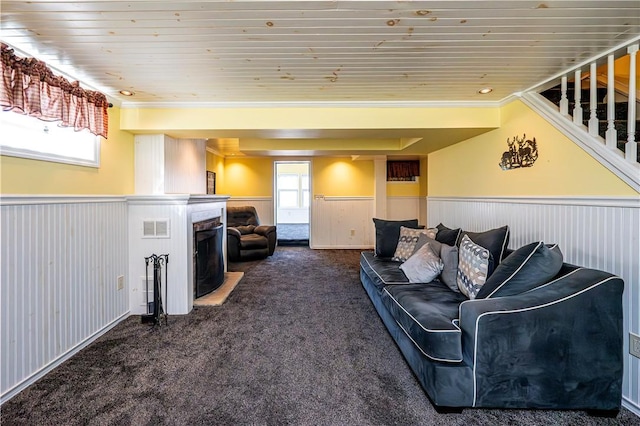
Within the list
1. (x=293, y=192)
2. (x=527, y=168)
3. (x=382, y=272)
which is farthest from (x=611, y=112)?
(x=293, y=192)

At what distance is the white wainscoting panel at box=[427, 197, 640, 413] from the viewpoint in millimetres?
1697

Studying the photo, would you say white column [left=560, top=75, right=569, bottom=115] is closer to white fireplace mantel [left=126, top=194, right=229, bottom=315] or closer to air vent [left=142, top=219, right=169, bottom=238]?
white fireplace mantel [left=126, top=194, right=229, bottom=315]

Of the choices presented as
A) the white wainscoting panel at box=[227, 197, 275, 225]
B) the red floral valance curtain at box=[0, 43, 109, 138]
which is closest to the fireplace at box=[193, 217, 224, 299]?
the red floral valance curtain at box=[0, 43, 109, 138]

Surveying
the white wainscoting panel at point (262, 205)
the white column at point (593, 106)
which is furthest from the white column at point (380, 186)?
the white column at point (593, 106)

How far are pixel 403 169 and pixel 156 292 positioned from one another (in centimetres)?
591

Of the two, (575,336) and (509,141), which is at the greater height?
(509,141)

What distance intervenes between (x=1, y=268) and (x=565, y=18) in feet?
11.4

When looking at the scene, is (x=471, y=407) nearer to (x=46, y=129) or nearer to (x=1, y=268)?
(x=1, y=268)

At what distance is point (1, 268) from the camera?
1.72 metres

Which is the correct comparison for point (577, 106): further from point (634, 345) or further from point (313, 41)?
point (313, 41)

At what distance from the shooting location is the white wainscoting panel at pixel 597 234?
1697 millimetres

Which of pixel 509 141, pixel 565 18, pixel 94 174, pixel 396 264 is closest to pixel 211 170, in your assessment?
pixel 94 174

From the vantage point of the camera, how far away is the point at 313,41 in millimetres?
1809

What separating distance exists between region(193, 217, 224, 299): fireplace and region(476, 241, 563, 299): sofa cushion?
2876mm
